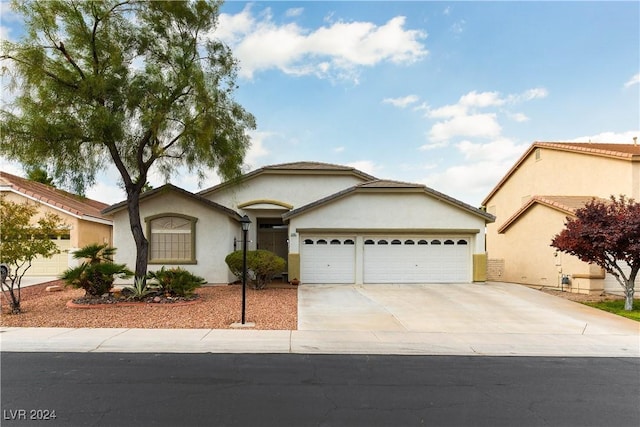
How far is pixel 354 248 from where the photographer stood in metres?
16.5

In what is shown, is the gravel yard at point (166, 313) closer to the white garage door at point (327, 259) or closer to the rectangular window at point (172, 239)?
the rectangular window at point (172, 239)

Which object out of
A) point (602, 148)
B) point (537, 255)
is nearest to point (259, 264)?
point (537, 255)

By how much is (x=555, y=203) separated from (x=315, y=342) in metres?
13.6

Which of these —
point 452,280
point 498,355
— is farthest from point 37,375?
point 452,280

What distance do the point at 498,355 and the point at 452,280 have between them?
9.45m

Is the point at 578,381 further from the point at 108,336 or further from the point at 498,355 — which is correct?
the point at 108,336

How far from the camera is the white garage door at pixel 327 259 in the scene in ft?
53.6

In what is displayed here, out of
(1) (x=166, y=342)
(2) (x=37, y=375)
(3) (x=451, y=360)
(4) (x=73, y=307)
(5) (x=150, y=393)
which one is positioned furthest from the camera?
(4) (x=73, y=307)

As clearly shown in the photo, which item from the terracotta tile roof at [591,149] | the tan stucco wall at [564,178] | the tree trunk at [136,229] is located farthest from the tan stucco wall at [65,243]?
the terracotta tile roof at [591,149]

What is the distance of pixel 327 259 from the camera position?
16.5 meters

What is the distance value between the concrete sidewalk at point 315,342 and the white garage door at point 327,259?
7.56 metres

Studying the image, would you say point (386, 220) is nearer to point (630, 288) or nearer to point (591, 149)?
point (630, 288)

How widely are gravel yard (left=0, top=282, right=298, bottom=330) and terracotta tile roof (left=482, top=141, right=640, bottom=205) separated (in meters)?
16.3

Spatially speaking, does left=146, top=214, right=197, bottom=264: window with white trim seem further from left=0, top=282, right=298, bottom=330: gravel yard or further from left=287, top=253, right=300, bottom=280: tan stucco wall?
left=287, top=253, right=300, bottom=280: tan stucco wall
